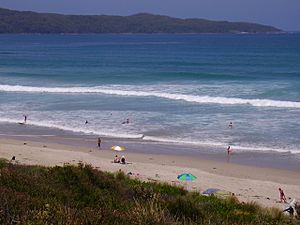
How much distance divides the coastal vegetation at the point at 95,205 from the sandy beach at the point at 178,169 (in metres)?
5.31

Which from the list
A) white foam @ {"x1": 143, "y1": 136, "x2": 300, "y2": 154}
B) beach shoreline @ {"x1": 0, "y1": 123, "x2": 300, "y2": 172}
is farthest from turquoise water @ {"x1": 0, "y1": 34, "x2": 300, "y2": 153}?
beach shoreline @ {"x1": 0, "y1": 123, "x2": 300, "y2": 172}

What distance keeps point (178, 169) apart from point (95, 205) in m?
11.6

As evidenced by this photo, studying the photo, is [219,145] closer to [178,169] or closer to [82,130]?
Answer: [178,169]

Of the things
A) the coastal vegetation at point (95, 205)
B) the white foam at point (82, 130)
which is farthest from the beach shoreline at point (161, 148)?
the coastal vegetation at point (95, 205)

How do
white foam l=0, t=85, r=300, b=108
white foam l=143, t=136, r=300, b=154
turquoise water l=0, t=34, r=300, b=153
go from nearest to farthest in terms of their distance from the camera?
white foam l=143, t=136, r=300, b=154
turquoise water l=0, t=34, r=300, b=153
white foam l=0, t=85, r=300, b=108

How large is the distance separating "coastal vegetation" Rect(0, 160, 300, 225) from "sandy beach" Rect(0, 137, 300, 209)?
531cm

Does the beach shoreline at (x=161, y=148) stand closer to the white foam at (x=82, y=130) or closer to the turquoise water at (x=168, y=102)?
the white foam at (x=82, y=130)

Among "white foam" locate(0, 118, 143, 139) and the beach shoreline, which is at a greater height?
"white foam" locate(0, 118, 143, 139)

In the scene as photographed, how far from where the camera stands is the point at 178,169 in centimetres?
1908

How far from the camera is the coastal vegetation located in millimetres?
5668

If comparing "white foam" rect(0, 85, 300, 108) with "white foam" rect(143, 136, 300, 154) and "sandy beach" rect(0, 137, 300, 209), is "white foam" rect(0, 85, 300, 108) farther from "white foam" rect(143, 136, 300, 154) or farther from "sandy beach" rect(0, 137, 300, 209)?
"sandy beach" rect(0, 137, 300, 209)

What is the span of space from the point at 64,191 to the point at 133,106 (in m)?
27.2

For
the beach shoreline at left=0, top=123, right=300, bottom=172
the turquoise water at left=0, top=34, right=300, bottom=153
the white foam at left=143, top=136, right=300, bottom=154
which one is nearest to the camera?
the beach shoreline at left=0, top=123, right=300, bottom=172

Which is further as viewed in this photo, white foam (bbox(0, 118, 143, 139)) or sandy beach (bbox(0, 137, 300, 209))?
white foam (bbox(0, 118, 143, 139))
